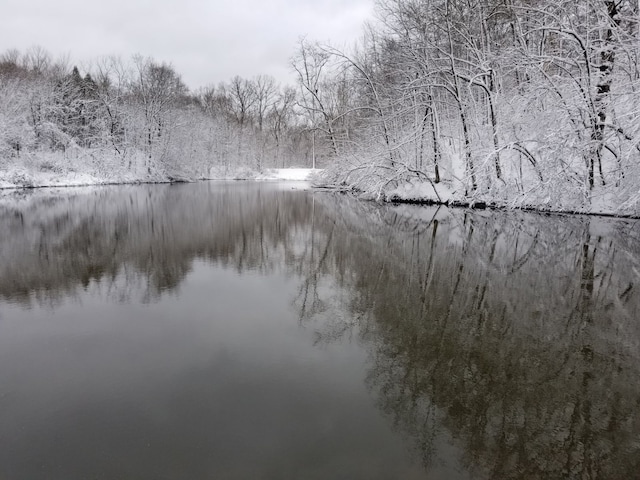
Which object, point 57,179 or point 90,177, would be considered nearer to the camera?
point 57,179

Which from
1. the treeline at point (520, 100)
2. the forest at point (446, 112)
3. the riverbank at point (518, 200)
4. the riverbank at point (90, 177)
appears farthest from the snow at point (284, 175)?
the riverbank at point (518, 200)

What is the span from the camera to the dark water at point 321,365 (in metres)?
2.93

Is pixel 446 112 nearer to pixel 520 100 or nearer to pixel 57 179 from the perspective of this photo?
pixel 520 100

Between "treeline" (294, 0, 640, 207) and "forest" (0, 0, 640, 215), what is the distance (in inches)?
3.2

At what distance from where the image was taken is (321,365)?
4.33 meters

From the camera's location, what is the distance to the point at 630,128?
12.2 meters

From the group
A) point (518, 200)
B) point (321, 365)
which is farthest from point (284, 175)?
point (321, 365)

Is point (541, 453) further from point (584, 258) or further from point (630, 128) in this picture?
point (630, 128)

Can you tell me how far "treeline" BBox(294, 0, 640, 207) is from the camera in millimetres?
14000

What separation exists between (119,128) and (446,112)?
34.7m

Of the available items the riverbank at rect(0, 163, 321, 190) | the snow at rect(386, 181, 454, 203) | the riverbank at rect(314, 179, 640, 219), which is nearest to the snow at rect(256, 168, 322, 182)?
the riverbank at rect(0, 163, 321, 190)

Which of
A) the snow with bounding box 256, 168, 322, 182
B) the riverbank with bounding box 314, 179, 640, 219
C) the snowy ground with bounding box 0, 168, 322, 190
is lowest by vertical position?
the riverbank with bounding box 314, 179, 640, 219

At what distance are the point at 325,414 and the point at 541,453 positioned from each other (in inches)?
62.0

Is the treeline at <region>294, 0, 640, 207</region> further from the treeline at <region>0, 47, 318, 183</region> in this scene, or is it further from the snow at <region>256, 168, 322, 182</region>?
the snow at <region>256, 168, 322, 182</region>
